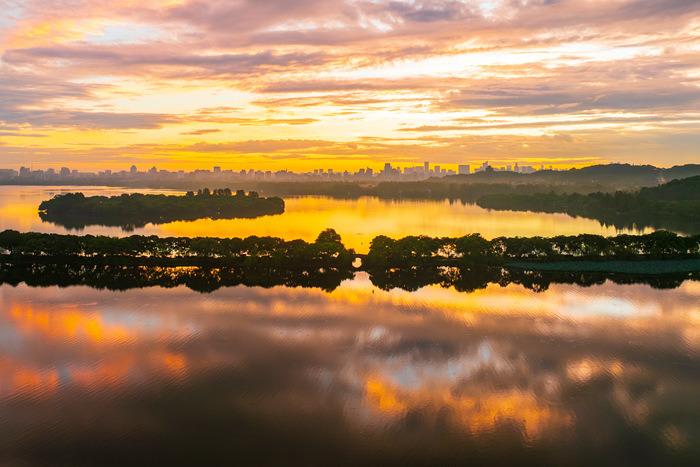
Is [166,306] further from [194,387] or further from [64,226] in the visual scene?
[64,226]

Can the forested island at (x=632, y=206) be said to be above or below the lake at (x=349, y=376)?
above

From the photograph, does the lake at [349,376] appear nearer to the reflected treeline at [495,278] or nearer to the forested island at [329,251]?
the reflected treeline at [495,278]

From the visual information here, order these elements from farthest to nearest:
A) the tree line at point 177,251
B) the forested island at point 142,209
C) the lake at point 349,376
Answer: the forested island at point 142,209, the tree line at point 177,251, the lake at point 349,376

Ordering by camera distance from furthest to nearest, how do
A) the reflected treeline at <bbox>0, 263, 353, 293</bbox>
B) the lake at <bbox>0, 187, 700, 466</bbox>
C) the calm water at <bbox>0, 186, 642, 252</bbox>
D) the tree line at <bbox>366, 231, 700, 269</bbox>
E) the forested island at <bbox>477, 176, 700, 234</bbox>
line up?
the forested island at <bbox>477, 176, 700, 234</bbox>
the calm water at <bbox>0, 186, 642, 252</bbox>
the tree line at <bbox>366, 231, 700, 269</bbox>
the reflected treeline at <bbox>0, 263, 353, 293</bbox>
the lake at <bbox>0, 187, 700, 466</bbox>

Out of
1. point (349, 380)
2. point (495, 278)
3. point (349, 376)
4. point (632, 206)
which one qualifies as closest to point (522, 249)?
point (495, 278)

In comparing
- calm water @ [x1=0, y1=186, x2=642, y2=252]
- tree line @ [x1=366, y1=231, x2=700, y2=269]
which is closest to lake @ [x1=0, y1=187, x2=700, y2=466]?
tree line @ [x1=366, y1=231, x2=700, y2=269]

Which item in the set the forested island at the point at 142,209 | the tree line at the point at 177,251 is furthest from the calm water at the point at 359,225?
the tree line at the point at 177,251

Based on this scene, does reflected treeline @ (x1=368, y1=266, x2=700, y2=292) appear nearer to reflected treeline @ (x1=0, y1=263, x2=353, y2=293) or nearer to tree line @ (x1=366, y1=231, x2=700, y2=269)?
tree line @ (x1=366, y1=231, x2=700, y2=269)

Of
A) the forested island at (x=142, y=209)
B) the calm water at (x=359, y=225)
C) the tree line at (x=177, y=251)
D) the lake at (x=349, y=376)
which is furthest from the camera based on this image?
the forested island at (x=142, y=209)
